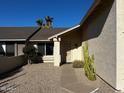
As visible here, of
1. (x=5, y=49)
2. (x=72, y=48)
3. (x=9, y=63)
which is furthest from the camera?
(x=5, y=49)

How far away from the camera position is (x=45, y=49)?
1786cm

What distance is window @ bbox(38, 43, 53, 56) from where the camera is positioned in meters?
17.8

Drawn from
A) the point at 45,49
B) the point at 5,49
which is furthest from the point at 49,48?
the point at 5,49

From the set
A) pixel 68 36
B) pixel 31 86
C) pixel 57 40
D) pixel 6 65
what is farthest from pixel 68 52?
pixel 31 86

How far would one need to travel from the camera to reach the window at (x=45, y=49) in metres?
17.8

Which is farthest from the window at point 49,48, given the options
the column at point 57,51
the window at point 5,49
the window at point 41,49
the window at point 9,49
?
the window at point 5,49
